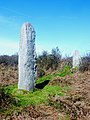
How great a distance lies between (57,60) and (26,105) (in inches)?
746

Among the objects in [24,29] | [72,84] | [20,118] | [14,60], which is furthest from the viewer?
[14,60]

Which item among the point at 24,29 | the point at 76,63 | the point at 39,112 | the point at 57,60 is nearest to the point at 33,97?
the point at 39,112

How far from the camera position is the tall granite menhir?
14.1 m

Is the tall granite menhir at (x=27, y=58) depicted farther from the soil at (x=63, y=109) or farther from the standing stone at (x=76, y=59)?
the standing stone at (x=76, y=59)

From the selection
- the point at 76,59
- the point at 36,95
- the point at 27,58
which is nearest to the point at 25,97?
the point at 36,95

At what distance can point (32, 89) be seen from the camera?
14.1 metres

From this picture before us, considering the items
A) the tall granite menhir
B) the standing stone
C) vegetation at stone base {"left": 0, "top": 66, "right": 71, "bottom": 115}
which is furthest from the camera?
the standing stone

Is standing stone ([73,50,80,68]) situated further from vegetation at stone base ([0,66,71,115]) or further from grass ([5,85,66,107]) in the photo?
grass ([5,85,66,107])

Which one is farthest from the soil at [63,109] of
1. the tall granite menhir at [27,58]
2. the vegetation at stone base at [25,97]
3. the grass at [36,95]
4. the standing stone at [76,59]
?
the standing stone at [76,59]

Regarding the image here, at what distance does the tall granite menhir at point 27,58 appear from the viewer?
14055 millimetres

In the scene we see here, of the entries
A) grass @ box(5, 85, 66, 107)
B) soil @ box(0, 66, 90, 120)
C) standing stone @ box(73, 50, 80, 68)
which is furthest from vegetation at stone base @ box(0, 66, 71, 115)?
standing stone @ box(73, 50, 80, 68)

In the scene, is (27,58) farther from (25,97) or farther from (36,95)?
(25,97)

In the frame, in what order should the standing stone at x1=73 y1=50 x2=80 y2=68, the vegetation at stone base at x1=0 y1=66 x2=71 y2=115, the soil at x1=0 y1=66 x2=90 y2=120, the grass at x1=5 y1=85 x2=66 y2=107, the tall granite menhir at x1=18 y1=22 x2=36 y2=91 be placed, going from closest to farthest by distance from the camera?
the soil at x1=0 y1=66 x2=90 y2=120 → the vegetation at stone base at x1=0 y1=66 x2=71 y2=115 → the grass at x1=5 y1=85 x2=66 y2=107 → the tall granite menhir at x1=18 y1=22 x2=36 y2=91 → the standing stone at x1=73 y1=50 x2=80 y2=68

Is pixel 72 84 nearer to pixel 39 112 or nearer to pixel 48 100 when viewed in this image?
pixel 48 100
